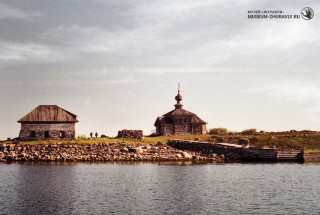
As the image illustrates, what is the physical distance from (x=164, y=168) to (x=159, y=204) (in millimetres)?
19396

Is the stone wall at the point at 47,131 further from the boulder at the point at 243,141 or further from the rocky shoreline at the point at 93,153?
the boulder at the point at 243,141

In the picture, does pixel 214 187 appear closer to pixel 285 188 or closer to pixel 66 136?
pixel 285 188

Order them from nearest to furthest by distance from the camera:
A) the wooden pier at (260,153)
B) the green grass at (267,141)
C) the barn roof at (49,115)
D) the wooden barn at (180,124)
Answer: the wooden pier at (260,153) → the green grass at (267,141) → the barn roof at (49,115) → the wooden barn at (180,124)

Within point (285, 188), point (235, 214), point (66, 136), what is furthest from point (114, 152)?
point (235, 214)

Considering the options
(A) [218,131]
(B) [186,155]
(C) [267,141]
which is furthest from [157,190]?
(A) [218,131]

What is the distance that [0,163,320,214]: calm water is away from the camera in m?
24.7

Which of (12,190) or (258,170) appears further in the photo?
(258,170)

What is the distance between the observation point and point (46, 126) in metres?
64.8

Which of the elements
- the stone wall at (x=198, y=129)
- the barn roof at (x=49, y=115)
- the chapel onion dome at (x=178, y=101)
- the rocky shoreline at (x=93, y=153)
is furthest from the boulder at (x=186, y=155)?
the chapel onion dome at (x=178, y=101)

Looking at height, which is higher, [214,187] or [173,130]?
[173,130]

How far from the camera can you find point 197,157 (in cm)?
5781

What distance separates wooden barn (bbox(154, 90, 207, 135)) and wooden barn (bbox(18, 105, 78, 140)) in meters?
24.2

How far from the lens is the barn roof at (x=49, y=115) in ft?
213

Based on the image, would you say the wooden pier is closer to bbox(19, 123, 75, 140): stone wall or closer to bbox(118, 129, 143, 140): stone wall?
bbox(118, 129, 143, 140): stone wall
